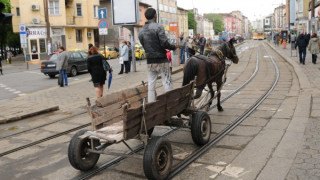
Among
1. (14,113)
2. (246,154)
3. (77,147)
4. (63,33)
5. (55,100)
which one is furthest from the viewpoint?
(63,33)

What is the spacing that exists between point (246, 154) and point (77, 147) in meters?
2.57

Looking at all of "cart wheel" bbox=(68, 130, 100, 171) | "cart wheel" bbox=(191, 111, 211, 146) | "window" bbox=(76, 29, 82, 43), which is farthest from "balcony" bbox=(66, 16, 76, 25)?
"cart wheel" bbox=(68, 130, 100, 171)

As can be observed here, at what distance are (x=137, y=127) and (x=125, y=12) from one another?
15.0 m

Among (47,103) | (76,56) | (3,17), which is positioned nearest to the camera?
(3,17)

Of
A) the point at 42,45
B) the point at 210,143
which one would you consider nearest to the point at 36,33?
the point at 42,45

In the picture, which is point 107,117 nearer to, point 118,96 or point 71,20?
point 118,96

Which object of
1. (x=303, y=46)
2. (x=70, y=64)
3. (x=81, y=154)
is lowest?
(x=81, y=154)

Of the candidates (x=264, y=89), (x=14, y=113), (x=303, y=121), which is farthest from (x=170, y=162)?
(x=264, y=89)

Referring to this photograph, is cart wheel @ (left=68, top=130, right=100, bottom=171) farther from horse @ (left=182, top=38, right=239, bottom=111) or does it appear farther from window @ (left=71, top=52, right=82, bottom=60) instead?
window @ (left=71, top=52, right=82, bottom=60)

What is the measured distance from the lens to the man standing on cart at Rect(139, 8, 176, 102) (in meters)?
5.99

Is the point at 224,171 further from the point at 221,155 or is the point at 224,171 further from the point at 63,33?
the point at 63,33

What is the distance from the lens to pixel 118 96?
18.5ft

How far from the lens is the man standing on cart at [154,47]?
19.7 feet

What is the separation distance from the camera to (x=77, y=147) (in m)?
4.86
